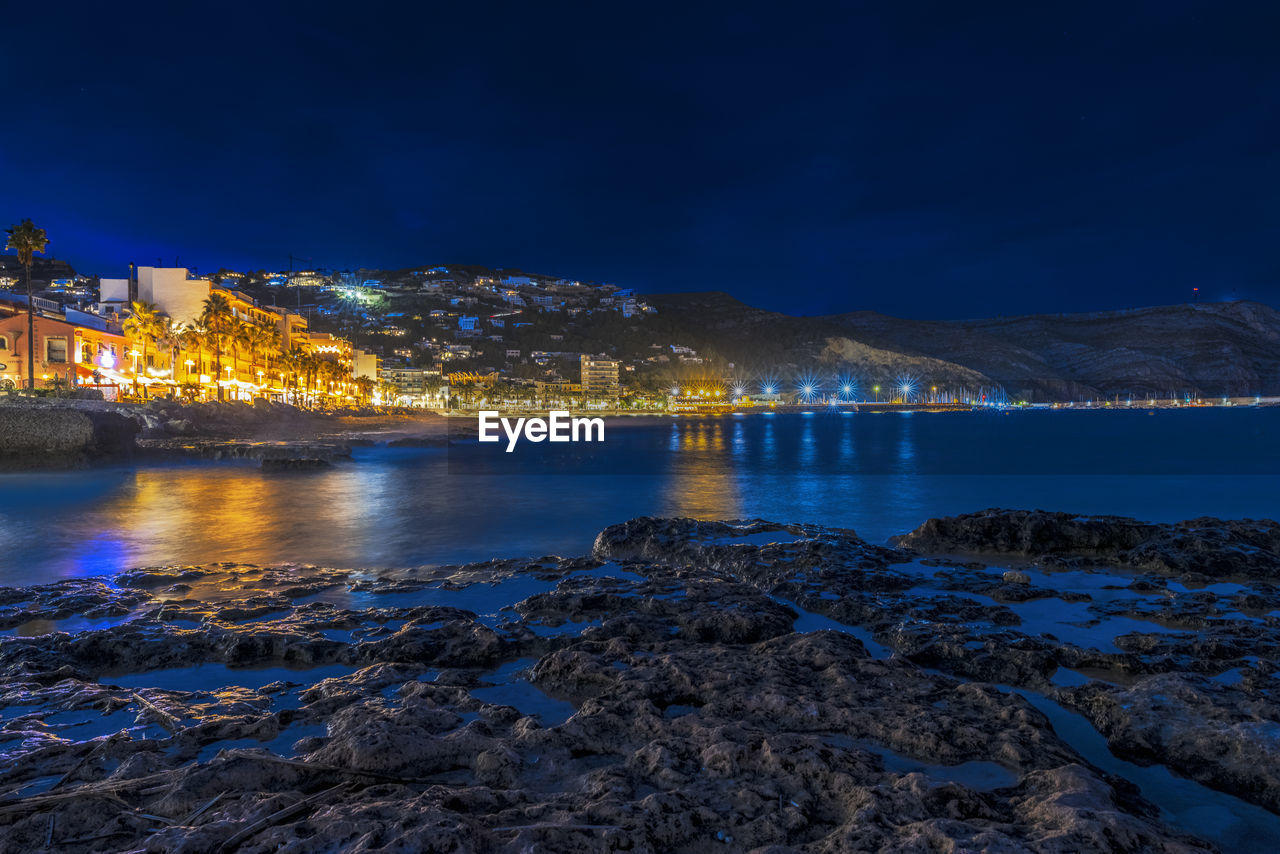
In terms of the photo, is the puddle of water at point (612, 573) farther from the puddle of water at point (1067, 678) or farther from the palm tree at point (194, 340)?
the palm tree at point (194, 340)

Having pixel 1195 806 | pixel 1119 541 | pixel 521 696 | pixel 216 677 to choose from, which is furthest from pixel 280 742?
pixel 1119 541

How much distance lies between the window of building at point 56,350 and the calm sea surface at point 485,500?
118 ft

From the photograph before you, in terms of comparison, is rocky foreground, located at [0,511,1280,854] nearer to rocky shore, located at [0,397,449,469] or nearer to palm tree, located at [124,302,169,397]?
rocky shore, located at [0,397,449,469]

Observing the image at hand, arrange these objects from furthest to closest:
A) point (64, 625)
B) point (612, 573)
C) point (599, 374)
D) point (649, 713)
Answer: point (599, 374) → point (612, 573) → point (64, 625) → point (649, 713)

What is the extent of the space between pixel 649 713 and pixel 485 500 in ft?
56.6

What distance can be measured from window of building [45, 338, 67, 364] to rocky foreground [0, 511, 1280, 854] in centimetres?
6134

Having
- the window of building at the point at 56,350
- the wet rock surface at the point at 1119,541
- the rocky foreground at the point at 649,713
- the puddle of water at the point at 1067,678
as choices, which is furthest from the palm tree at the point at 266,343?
the puddle of water at the point at 1067,678

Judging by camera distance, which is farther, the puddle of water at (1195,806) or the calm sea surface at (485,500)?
the calm sea surface at (485,500)

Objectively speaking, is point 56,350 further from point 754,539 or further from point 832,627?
point 832,627

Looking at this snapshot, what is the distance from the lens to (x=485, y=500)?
69.5ft

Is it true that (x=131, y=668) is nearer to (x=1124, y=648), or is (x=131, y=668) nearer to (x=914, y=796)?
(x=914, y=796)

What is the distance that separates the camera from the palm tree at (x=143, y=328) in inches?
2247

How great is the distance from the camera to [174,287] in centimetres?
7206

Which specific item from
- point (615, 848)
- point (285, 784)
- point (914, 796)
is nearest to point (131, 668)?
point (285, 784)
